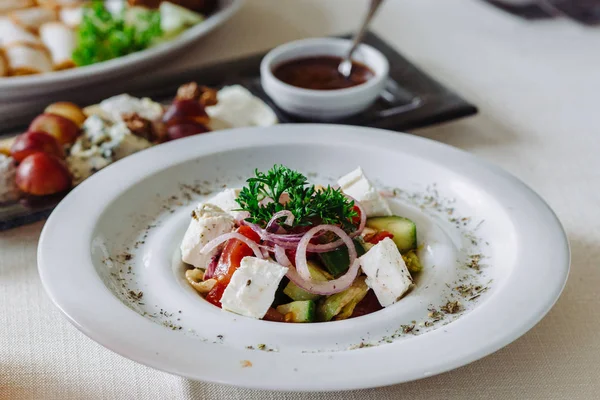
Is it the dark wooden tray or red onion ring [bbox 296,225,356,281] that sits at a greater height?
red onion ring [bbox 296,225,356,281]

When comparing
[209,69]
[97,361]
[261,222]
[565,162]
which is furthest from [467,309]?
[209,69]

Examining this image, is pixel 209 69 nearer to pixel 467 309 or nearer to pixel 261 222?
pixel 261 222

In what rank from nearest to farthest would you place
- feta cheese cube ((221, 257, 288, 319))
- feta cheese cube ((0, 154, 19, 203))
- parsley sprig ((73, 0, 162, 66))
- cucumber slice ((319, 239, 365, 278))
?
feta cheese cube ((221, 257, 288, 319)) < cucumber slice ((319, 239, 365, 278)) < feta cheese cube ((0, 154, 19, 203)) < parsley sprig ((73, 0, 162, 66))

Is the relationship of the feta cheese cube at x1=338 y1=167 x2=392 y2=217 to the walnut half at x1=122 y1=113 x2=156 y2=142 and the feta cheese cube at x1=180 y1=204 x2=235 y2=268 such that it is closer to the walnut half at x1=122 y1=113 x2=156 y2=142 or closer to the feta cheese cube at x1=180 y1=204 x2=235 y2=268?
the feta cheese cube at x1=180 y1=204 x2=235 y2=268

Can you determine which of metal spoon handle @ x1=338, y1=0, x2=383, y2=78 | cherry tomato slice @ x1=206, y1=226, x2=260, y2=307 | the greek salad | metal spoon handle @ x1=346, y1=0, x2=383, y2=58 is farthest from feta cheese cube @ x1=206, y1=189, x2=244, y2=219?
metal spoon handle @ x1=346, y1=0, x2=383, y2=58

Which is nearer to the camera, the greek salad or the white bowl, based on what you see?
the greek salad

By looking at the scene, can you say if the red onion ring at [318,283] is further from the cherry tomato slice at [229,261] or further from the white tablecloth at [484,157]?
the white tablecloth at [484,157]

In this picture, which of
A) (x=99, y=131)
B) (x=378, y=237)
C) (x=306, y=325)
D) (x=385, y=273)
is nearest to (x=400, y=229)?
(x=378, y=237)

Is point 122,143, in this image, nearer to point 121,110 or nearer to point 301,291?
point 121,110

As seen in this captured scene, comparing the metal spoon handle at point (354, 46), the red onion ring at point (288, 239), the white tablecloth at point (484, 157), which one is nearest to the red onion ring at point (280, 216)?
the red onion ring at point (288, 239)
